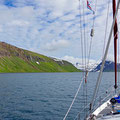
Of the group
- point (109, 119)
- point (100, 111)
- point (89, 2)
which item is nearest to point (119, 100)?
point (100, 111)

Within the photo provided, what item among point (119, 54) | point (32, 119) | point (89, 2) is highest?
point (89, 2)

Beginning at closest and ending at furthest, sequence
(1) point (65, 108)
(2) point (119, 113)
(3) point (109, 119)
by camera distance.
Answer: (3) point (109, 119) < (2) point (119, 113) < (1) point (65, 108)

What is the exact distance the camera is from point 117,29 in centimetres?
1462

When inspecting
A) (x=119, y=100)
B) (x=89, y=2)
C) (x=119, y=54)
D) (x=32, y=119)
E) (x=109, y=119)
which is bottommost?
(x=32, y=119)

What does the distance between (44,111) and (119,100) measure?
1894 centimetres

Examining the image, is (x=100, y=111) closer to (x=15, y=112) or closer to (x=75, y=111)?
(x=75, y=111)

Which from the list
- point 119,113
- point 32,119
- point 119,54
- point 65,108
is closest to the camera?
point 119,113

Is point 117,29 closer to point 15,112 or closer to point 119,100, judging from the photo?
point 119,100

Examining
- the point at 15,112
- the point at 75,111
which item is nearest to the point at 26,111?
the point at 15,112

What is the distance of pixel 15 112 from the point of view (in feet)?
94.8

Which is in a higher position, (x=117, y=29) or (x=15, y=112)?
(x=117, y=29)

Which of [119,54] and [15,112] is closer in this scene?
[119,54]

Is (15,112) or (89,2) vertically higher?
(89,2)

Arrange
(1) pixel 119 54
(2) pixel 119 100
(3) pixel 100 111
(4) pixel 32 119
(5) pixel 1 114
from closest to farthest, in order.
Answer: (2) pixel 119 100 < (3) pixel 100 111 < (1) pixel 119 54 < (4) pixel 32 119 < (5) pixel 1 114
